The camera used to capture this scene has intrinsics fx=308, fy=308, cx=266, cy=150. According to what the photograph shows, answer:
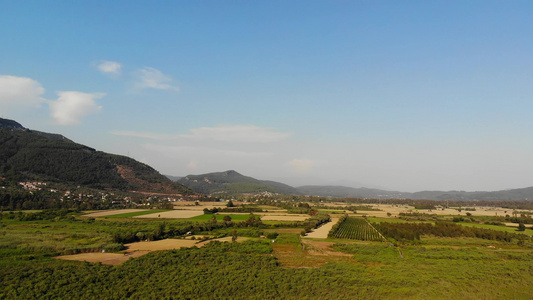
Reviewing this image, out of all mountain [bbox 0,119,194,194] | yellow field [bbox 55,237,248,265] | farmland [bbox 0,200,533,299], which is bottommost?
yellow field [bbox 55,237,248,265]

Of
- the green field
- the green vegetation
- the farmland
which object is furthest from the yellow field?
the green vegetation

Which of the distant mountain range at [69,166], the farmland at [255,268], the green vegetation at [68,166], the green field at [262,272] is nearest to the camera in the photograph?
the green field at [262,272]

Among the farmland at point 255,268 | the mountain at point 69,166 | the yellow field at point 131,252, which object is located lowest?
the yellow field at point 131,252

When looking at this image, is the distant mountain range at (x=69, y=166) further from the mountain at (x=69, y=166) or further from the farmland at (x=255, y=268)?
the farmland at (x=255, y=268)

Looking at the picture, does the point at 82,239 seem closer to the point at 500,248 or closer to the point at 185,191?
the point at 500,248

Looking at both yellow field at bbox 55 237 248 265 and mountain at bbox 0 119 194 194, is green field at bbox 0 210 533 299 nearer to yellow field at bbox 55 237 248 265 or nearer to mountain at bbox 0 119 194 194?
yellow field at bbox 55 237 248 265

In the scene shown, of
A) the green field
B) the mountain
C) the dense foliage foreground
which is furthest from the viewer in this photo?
the mountain

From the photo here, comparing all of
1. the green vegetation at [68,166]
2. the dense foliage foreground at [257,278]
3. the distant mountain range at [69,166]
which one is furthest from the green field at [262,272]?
the distant mountain range at [69,166]

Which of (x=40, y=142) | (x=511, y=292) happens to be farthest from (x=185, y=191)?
(x=511, y=292)
